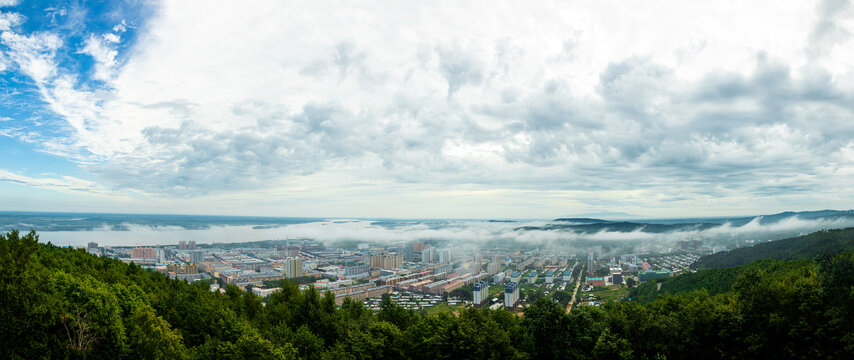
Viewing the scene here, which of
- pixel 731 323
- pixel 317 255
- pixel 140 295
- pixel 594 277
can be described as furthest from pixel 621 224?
pixel 140 295

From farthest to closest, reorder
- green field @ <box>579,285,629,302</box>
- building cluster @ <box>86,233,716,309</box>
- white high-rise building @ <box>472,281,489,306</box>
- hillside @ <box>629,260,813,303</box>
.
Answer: green field @ <box>579,285,629,302</box> → building cluster @ <box>86,233,716,309</box> → hillside @ <box>629,260,813,303</box> → white high-rise building @ <box>472,281,489,306</box>

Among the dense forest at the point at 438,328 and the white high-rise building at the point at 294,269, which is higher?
the dense forest at the point at 438,328

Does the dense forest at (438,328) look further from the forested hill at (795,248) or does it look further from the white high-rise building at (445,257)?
the white high-rise building at (445,257)

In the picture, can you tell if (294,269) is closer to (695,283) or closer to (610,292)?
(610,292)

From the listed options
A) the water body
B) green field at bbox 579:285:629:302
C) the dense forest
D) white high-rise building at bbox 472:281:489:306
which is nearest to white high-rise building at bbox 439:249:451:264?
the water body

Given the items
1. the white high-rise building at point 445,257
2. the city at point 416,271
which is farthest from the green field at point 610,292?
the white high-rise building at point 445,257

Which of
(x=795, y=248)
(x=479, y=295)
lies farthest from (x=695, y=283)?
(x=479, y=295)

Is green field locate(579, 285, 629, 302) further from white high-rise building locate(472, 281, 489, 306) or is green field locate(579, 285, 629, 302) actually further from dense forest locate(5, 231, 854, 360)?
dense forest locate(5, 231, 854, 360)
